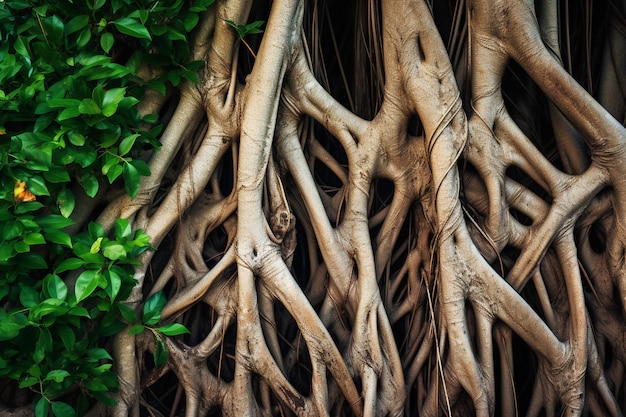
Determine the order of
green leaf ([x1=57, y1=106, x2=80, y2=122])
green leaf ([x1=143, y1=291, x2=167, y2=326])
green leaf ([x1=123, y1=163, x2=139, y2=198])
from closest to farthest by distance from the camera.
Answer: green leaf ([x1=57, y1=106, x2=80, y2=122]) → green leaf ([x1=123, y1=163, x2=139, y2=198]) → green leaf ([x1=143, y1=291, x2=167, y2=326])

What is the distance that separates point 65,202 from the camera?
1.88 meters

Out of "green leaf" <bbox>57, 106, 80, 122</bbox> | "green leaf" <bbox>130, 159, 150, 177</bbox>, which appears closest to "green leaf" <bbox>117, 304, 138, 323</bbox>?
"green leaf" <bbox>130, 159, 150, 177</bbox>

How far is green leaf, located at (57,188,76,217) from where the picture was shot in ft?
6.16

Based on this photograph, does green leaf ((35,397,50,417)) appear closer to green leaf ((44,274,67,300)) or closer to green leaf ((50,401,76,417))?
green leaf ((50,401,76,417))

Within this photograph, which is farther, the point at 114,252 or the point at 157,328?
the point at 157,328

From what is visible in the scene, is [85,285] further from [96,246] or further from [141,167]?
[141,167]

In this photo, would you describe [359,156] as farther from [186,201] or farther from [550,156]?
[550,156]

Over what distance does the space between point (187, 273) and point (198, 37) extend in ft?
2.77

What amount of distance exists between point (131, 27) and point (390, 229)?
1.14 m

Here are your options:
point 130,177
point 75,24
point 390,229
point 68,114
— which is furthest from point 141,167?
point 390,229

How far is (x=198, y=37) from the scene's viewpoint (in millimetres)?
2104

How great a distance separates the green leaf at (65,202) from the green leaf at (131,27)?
0.53 meters

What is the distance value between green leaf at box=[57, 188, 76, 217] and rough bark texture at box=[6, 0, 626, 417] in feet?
0.65

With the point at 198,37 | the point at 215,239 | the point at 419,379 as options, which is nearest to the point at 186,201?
the point at 215,239
